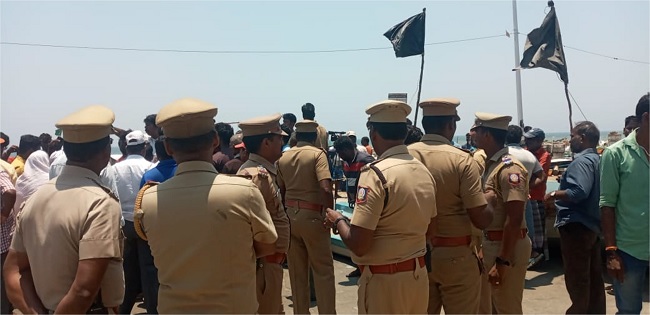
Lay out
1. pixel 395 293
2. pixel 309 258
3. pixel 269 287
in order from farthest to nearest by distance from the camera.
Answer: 1. pixel 309 258
2. pixel 269 287
3. pixel 395 293

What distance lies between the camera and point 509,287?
13.4ft

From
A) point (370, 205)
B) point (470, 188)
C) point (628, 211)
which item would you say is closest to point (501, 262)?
point (470, 188)

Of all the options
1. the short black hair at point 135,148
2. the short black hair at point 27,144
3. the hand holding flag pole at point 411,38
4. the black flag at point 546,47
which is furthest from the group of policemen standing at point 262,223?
the black flag at point 546,47

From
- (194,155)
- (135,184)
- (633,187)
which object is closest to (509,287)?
(633,187)

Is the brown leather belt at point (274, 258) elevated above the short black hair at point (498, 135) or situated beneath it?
situated beneath

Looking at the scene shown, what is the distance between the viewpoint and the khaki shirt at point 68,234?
2201 mm

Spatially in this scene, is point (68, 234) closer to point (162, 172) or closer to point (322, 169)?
point (162, 172)

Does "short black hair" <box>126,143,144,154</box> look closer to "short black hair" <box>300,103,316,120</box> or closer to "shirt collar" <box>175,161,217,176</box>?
"short black hair" <box>300,103,316,120</box>

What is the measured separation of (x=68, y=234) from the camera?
220cm

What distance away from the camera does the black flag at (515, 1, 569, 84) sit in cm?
1077

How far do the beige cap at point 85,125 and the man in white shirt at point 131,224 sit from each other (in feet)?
8.55

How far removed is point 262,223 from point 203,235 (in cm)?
28

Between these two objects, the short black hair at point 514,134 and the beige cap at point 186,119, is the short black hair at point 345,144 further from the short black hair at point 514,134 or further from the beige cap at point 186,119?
the beige cap at point 186,119

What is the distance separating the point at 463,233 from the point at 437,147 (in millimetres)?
662
